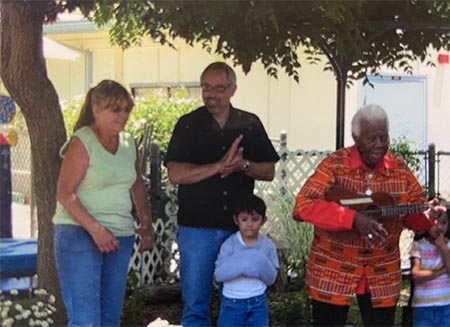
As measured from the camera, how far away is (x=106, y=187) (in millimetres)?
3699

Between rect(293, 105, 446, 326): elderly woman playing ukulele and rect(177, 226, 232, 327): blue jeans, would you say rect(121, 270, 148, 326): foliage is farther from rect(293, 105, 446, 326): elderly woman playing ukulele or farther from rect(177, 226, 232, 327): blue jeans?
rect(293, 105, 446, 326): elderly woman playing ukulele

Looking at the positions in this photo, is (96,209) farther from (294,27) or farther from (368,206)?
(294,27)

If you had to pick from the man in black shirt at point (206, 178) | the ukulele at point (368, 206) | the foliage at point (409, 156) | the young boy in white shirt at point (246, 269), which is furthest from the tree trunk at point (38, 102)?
the foliage at point (409, 156)

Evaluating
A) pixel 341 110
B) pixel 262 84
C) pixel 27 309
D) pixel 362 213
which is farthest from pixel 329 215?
pixel 262 84

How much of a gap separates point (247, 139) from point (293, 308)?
1.84 m

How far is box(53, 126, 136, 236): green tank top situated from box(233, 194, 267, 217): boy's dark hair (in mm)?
609

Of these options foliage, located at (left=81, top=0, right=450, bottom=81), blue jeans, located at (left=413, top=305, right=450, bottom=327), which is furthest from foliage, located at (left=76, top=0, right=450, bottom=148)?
blue jeans, located at (left=413, top=305, right=450, bottom=327)

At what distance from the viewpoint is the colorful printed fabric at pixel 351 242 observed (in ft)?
12.2

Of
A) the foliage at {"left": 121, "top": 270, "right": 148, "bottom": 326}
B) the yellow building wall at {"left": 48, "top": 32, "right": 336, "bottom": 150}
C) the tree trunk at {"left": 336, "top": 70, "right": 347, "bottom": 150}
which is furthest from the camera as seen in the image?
the yellow building wall at {"left": 48, "top": 32, "right": 336, "bottom": 150}

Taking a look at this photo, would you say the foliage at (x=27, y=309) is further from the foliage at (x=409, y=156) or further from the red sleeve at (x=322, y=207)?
the foliage at (x=409, y=156)

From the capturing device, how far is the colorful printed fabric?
12.2 feet

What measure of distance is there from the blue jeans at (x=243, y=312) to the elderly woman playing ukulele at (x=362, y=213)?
0.39 m

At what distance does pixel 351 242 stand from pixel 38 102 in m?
2.26

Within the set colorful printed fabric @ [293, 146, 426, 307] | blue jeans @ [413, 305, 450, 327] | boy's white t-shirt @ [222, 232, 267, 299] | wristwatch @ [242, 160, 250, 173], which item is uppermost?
wristwatch @ [242, 160, 250, 173]
